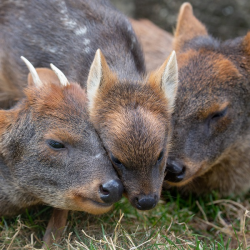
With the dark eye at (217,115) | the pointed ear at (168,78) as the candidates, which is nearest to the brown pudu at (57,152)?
the pointed ear at (168,78)

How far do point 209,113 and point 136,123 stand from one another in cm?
154

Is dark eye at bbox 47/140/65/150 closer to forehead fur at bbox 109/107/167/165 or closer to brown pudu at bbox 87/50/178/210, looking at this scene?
brown pudu at bbox 87/50/178/210

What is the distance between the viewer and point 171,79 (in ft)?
18.3

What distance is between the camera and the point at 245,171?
719 centimetres

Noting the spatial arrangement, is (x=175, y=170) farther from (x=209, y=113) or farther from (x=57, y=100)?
(x=57, y=100)

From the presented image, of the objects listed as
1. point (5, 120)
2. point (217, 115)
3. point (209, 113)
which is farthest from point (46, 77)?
point (217, 115)

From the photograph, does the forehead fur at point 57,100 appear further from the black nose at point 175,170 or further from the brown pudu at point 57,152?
the black nose at point 175,170

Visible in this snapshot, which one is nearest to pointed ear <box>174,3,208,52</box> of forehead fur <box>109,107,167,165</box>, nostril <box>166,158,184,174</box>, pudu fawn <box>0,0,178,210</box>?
pudu fawn <box>0,0,178,210</box>

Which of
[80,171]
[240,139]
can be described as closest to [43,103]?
[80,171]

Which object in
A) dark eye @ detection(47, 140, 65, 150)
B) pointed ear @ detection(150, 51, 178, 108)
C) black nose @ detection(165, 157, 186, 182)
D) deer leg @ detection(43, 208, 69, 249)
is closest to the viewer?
dark eye @ detection(47, 140, 65, 150)

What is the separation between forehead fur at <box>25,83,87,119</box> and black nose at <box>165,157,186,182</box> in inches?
46.5

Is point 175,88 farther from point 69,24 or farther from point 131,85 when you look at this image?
point 69,24

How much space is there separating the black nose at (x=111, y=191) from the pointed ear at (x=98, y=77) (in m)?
0.90

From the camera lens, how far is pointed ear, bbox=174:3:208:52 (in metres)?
7.15
